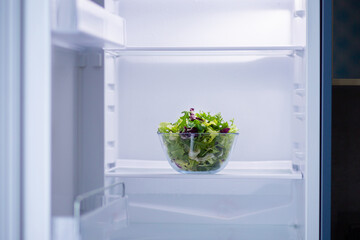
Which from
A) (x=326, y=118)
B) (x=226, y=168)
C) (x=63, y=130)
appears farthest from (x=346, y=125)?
(x=63, y=130)

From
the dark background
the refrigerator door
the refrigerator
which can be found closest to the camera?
the refrigerator door

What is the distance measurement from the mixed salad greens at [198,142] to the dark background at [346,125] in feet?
2.43

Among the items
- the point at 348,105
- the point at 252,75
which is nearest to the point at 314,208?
the point at 252,75

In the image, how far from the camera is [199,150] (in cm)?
154

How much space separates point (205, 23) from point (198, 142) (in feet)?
1.59

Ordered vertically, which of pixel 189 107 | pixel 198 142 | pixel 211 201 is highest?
pixel 189 107

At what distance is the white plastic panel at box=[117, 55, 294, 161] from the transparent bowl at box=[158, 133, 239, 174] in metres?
0.18

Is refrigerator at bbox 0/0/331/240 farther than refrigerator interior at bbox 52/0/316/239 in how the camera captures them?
No

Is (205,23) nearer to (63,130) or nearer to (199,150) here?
(199,150)

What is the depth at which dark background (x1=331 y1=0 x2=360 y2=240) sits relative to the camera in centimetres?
202

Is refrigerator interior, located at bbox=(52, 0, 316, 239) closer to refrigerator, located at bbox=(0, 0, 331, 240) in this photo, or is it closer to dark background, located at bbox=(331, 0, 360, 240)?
refrigerator, located at bbox=(0, 0, 331, 240)

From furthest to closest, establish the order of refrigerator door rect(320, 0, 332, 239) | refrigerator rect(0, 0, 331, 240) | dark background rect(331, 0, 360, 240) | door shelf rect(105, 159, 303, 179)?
1. dark background rect(331, 0, 360, 240)
2. door shelf rect(105, 159, 303, 179)
3. refrigerator rect(0, 0, 331, 240)
4. refrigerator door rect(320, 0, 332, 239)

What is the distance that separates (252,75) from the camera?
1729 mm

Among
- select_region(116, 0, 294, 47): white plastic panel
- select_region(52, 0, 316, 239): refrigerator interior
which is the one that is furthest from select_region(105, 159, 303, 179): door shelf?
select_region(116, 0, 294, 47): white plastic panel
